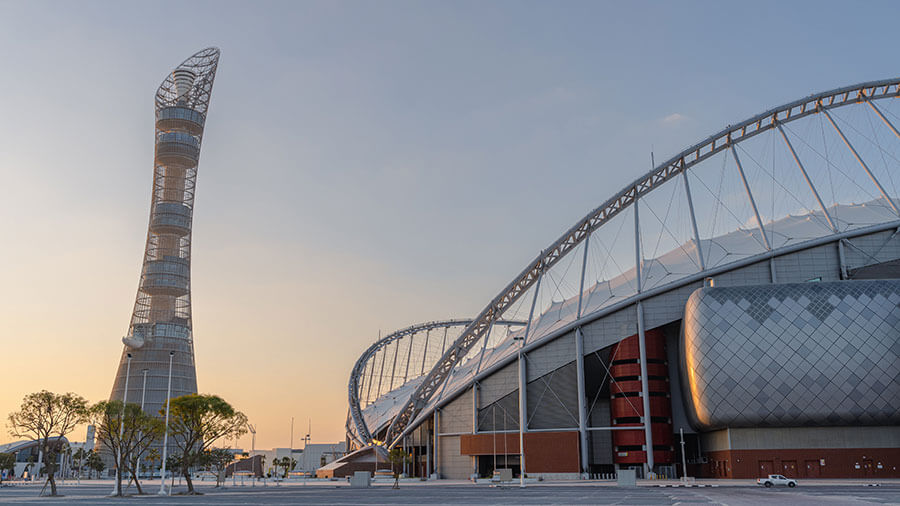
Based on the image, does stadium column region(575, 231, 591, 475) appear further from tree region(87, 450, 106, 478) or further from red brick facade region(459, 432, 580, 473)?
tree region(87, 450, 106, 478)

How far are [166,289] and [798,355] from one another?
103 meters

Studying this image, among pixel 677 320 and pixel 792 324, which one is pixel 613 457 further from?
pixel 792 324

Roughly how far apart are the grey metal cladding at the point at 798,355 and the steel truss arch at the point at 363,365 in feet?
190

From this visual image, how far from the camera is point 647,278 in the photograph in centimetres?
9375

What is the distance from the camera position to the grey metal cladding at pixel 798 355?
7600 cm

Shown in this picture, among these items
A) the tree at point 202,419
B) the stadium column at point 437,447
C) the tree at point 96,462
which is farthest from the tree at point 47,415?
the tree at point 96,462

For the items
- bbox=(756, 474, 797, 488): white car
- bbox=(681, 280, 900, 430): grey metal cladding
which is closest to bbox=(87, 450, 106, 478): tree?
bbox=(681, 280, 900, 430): grey metal cladding

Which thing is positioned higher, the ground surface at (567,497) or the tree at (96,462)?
the ground surface at (567,497)

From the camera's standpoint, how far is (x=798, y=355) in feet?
256

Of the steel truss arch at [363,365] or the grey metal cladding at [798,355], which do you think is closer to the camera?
the grey metal cladding at [798,355]

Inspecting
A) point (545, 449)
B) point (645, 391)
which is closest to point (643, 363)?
point (645, 391)

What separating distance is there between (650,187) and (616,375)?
79.5 feet

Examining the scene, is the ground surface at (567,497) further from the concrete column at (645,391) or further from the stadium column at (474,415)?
the stadium column at (474,415)

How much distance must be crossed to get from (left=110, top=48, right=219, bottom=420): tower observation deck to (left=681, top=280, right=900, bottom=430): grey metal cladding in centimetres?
9052
